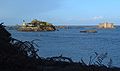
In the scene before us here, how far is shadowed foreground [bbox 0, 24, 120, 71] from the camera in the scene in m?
4.09

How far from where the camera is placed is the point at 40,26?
162 metres

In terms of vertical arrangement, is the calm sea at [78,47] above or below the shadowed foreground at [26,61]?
below

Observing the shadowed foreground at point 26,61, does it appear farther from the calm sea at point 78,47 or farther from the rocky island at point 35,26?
the rocky island at point 35,26

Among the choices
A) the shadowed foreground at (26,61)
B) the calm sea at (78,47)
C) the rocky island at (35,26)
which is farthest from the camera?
the rocky island at (35,26)

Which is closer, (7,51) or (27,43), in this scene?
(7,51)

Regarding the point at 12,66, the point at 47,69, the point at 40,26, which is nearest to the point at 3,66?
the point at 12,66

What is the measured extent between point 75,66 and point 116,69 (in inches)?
23.9

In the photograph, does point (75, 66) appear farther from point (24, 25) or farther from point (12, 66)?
point (24, 25)

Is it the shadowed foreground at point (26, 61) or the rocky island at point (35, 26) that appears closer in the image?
the shadowed foreground at point (26, 61)

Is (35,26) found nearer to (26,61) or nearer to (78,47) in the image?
(78,47)

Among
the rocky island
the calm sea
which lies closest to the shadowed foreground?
the calm sea

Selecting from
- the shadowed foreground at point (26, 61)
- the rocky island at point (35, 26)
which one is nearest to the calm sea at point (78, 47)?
the shadowed foreground at point (26, 61)

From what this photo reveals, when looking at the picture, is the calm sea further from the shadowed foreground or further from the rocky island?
the rocky island

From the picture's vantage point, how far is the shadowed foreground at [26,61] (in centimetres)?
409
